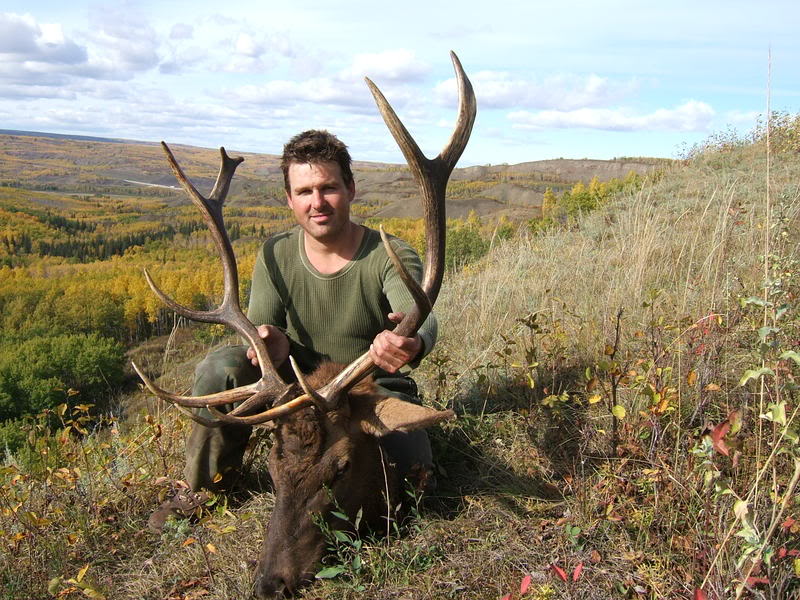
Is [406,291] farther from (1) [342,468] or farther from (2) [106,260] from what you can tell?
(2) [106,260]

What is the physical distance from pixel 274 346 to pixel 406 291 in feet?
2.87

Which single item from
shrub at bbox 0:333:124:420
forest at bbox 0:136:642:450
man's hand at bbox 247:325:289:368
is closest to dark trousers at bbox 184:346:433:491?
man's hand at bbox 247:325:289:368

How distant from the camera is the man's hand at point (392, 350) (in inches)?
120

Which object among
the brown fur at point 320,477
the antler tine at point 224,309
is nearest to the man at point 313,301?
the antler tine at point 224,309

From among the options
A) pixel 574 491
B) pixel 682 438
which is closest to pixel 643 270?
pixel 682 438

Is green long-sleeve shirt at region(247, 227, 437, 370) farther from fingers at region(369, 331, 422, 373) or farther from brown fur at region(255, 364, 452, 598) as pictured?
fingers at region(369, 331, 422, 373)

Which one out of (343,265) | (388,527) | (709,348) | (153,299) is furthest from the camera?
(153,299)

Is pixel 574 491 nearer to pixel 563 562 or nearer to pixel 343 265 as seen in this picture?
pixel 563 562

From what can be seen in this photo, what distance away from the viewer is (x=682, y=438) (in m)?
3.38

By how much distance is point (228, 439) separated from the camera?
152 inches

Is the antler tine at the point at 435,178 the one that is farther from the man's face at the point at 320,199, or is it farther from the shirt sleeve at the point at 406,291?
the man's face at the point at 320,199

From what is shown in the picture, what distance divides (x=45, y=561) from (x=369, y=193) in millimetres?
72021

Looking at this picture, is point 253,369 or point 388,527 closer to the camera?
point 388,527

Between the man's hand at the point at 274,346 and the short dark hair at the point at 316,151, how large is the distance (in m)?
1.01
